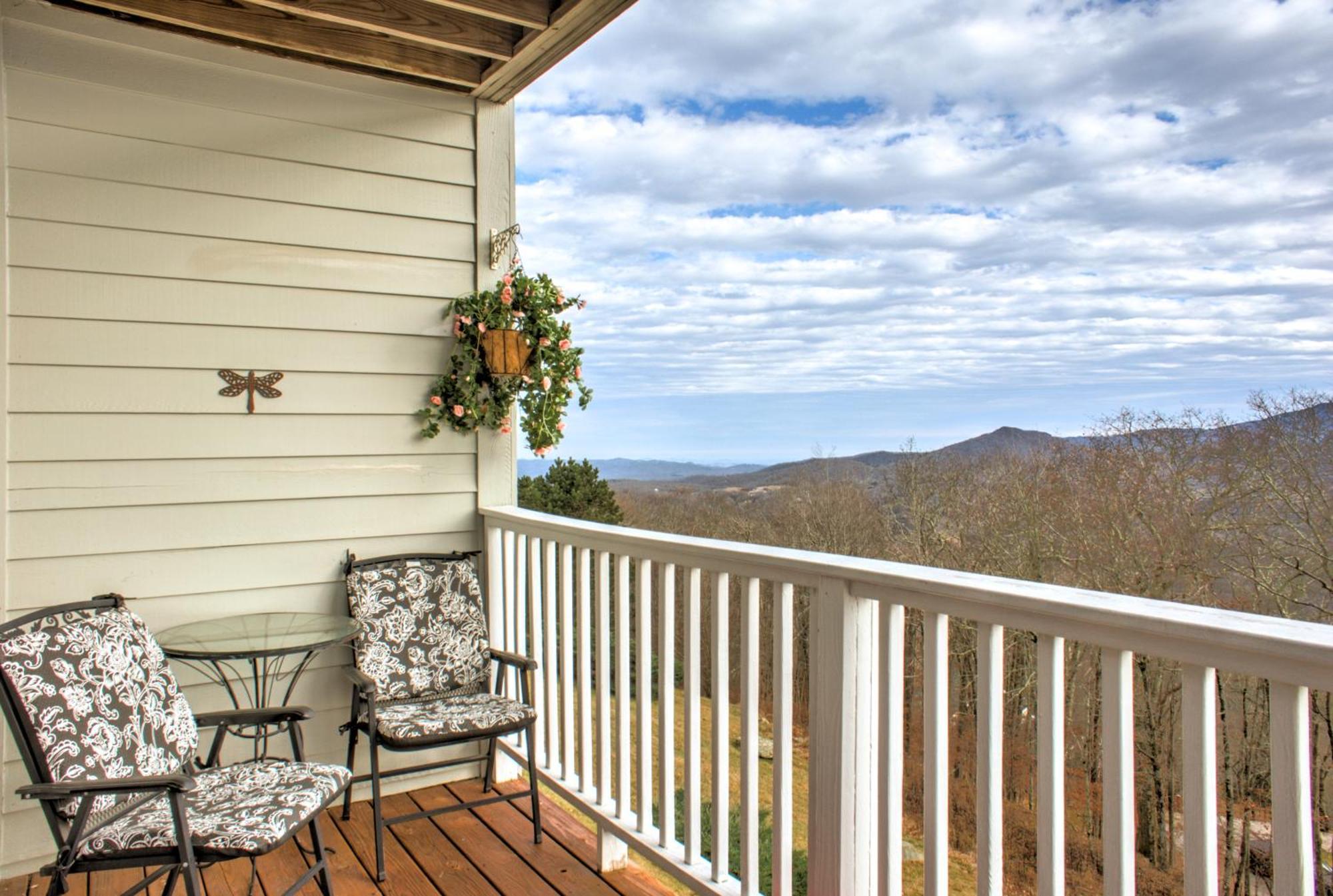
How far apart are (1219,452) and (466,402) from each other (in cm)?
657

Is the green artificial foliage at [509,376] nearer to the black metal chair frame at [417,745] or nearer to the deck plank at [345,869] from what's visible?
the black metal chair frame at [417,745]

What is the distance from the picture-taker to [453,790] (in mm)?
3424

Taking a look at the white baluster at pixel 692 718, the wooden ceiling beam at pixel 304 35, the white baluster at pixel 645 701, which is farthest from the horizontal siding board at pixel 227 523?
the wooden ceiling beam at pixel 304 35

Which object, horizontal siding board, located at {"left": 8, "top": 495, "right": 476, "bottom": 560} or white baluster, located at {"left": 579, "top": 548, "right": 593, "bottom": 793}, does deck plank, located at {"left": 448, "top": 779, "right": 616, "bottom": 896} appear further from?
horizontal siding board, located at {"left": 8, "top": 495, "right": 476, "bottom": 560}

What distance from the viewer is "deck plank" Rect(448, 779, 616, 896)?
2611 millimetres

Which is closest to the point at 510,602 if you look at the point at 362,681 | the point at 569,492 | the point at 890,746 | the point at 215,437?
the point at 362,681

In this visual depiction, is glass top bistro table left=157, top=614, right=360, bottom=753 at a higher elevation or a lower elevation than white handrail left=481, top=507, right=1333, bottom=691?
lower

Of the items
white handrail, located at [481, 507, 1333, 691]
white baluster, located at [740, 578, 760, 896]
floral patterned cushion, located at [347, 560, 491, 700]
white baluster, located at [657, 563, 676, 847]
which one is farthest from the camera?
floral patterned cushion, located at [347, 560, 491, 700]

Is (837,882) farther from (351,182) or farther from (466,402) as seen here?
(351,182)

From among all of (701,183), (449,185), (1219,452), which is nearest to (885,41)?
(701,183)

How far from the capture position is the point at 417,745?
2.69m

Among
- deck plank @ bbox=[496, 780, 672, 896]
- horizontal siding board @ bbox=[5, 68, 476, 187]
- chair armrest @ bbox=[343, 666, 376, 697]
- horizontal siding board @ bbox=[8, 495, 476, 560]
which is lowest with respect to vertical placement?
deck plank @ bbox=[496, 780, 672, 896]

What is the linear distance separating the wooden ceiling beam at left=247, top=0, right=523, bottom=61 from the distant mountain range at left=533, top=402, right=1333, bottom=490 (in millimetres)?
5616

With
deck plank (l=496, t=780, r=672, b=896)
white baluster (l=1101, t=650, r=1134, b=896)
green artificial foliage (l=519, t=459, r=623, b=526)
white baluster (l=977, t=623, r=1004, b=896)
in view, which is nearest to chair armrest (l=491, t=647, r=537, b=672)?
deck plank (l=496, t=780, r=672, b=896)
